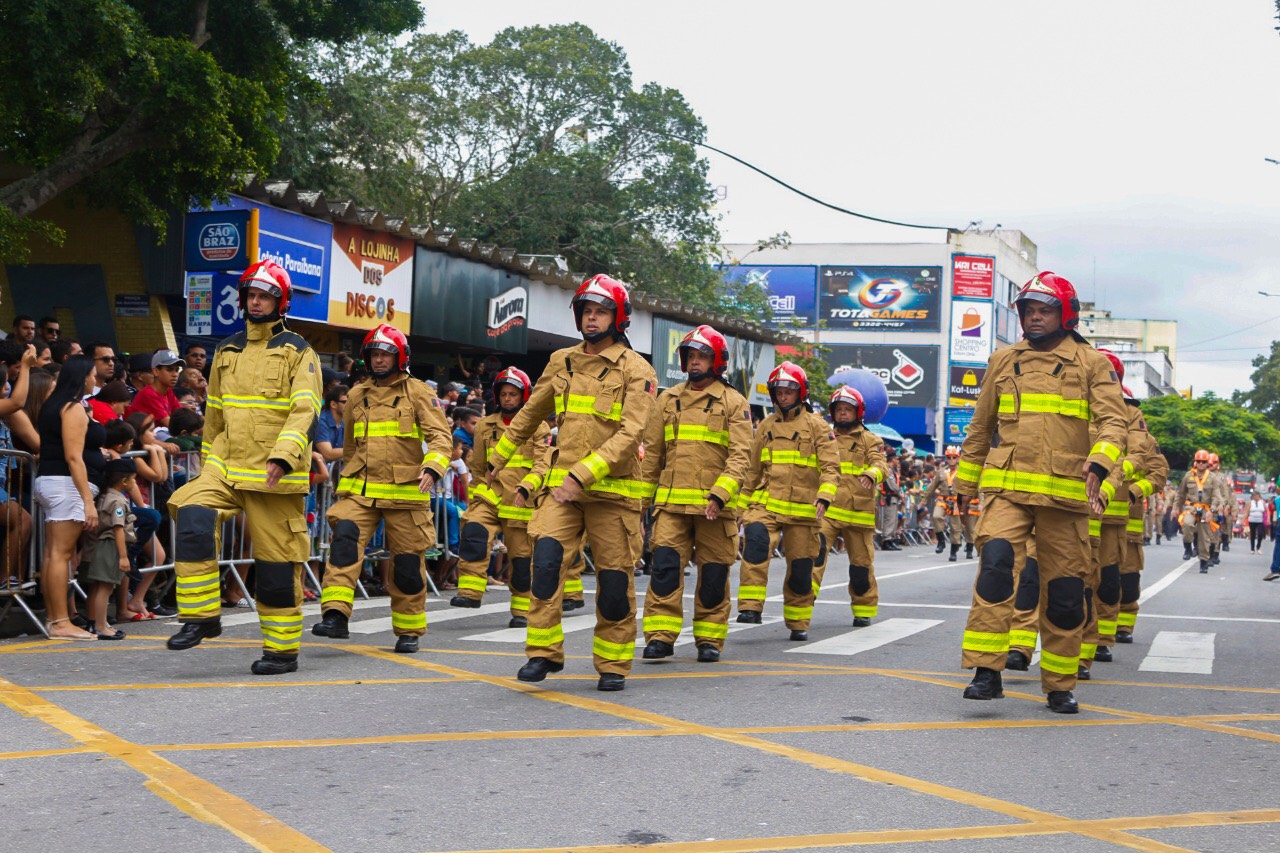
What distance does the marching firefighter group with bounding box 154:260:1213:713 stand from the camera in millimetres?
7914

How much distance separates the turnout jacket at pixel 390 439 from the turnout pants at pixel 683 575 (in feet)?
5.07

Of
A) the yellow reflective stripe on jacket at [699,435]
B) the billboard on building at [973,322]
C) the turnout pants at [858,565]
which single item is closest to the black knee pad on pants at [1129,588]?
the turnout pants at [858,565]

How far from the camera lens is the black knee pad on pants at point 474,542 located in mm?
12539

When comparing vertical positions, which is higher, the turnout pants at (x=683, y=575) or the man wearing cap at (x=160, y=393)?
the man wearing cap at (x=160, y=393)

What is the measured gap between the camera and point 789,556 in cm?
1180

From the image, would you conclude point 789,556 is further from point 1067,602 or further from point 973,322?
point 973,322

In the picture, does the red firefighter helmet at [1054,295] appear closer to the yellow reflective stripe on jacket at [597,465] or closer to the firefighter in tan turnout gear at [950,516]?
the yellow reflective stripe on jacket at [597,465]

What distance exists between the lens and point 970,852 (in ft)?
15.8

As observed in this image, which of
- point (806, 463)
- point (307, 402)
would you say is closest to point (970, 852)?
point (307, 402)

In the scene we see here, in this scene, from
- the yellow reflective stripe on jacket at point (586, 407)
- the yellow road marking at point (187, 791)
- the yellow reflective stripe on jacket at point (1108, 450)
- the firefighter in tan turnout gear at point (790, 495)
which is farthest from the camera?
the firefighter in tan turnout gear at point (790, 495)

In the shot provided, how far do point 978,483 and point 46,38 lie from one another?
937 cm

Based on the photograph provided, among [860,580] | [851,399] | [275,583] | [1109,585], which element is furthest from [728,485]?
[851,399]

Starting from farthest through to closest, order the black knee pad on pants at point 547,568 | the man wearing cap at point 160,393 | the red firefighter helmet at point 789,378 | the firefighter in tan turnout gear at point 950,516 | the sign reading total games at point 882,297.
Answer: the sign reading total games at point 882,297
the firefighter in tan turnout gear at point 950,516
the man wearing cap at point 160,393
the red firefighter helmet at point 789,378
the black knee pad on pants at point 547,568

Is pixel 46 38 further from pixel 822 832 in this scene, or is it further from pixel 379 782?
pixel 822 832
